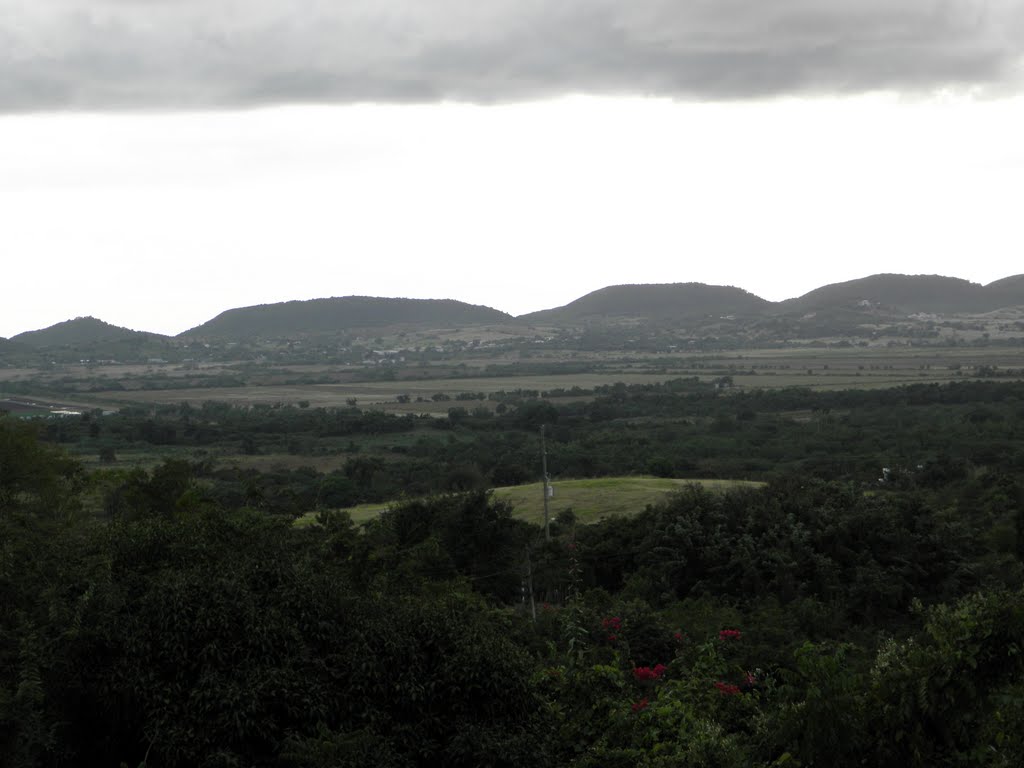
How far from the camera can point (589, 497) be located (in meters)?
→ 46.1

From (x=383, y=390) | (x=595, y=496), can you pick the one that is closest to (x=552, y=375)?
(x=383, y=390)

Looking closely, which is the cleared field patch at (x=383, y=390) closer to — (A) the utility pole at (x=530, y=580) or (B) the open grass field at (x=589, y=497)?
(B) the open grass field at (x=589, y=497)

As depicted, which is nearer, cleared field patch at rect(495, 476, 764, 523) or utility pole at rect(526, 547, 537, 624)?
utility pole at rect(526, 547, 537, 624)

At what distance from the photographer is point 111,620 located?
42.5 ft

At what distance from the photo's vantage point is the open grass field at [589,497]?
42.4m

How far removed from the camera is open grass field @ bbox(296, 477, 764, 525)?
4244cm

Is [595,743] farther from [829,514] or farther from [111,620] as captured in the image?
[829,514]

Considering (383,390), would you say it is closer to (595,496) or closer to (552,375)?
(552,375)

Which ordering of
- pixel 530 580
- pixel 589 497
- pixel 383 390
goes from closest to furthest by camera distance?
pixel 530 580, pixel 589 497, pixel 383 390

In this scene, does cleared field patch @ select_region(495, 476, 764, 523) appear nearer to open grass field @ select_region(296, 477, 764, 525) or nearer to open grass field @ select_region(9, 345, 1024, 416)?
open grass field @ select_region(296, 477, 764, 525)

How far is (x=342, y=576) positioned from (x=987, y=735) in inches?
369

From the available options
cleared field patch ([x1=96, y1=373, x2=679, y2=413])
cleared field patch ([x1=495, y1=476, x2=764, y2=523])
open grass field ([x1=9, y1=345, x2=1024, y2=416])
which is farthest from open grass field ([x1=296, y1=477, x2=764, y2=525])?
cleared field patch ([x1=96, y1=373, x2=679, y2=413])

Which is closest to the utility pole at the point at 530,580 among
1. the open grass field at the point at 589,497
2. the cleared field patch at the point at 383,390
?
the open grass field at the point at 589,497

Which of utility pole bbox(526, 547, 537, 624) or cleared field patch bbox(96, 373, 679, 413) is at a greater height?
utility pole bbox(526, 547, 537, 624)
